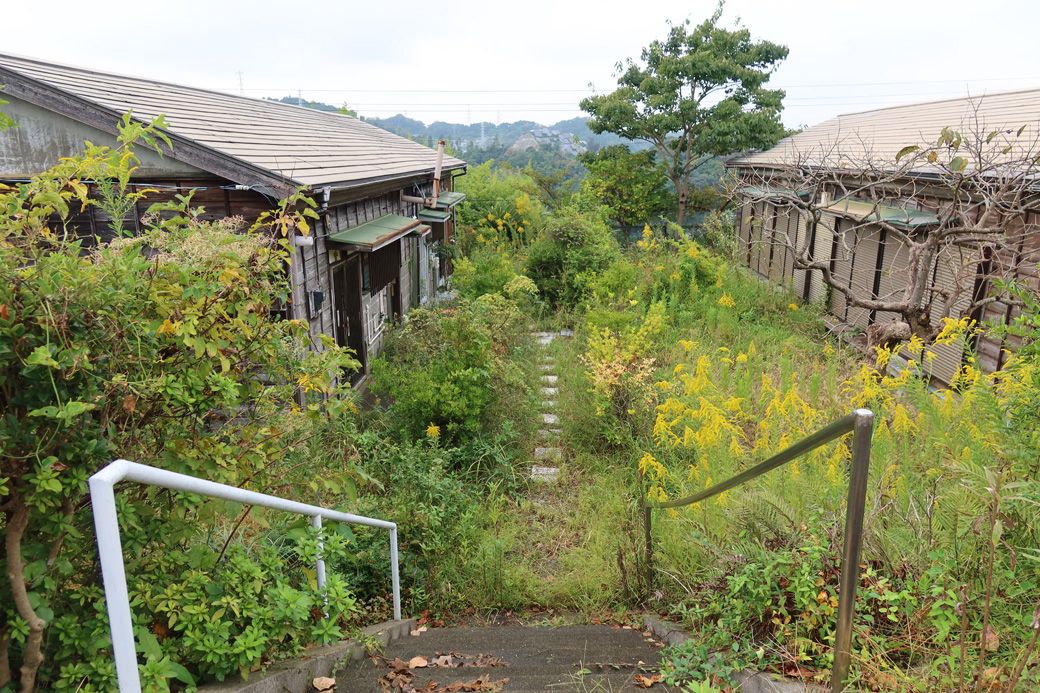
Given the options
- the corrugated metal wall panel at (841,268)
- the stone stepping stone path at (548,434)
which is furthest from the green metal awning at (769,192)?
the stone stepping stone path at (548,434)

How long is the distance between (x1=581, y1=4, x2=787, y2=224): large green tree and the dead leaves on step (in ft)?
68.4

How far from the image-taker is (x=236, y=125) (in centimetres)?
849

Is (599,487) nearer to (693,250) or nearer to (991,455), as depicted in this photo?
(991,455)

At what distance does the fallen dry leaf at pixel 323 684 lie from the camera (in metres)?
2.84

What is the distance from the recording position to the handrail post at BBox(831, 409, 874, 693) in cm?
185

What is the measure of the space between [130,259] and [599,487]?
5152 millimetres

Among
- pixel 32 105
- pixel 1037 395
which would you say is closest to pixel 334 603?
pixel 1037 395

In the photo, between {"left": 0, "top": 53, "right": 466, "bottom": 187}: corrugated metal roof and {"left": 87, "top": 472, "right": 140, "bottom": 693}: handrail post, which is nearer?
{"left": 87, "top": 472, "right": 140, "bottom": 693}: handrail post

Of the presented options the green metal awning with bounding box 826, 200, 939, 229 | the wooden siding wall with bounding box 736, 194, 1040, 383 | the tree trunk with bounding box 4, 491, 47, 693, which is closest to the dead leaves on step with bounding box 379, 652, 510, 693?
the tree trunk with bounding box 4, 491, 47, 693

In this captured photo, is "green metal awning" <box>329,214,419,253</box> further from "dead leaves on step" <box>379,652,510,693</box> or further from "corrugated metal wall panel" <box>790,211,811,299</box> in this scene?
"corrugated metal wall panel" <box>790,211,811,299</box>

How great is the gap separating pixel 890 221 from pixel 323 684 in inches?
388

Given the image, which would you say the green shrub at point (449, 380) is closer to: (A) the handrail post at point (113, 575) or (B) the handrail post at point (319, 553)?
(B) the handrail post at point (319, 553)

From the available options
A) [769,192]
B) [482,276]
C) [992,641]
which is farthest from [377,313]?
[992,641]

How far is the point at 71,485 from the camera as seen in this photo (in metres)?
1.94
